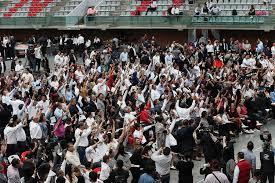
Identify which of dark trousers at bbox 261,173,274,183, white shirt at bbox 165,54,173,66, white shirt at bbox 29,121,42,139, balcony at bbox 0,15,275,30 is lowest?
dark trousers at bbox 261,173,274,183

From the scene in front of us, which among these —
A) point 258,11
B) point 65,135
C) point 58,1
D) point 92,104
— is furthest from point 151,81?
point 58,1

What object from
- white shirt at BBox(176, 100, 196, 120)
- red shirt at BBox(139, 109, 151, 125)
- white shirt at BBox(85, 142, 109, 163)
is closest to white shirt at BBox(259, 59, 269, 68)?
white shirt at BBox(176, 100, 196, 120)

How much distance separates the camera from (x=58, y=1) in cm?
4059

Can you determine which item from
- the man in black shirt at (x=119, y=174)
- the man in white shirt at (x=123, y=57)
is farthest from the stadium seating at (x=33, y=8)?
the man in black shirt at (x=119, y=174)

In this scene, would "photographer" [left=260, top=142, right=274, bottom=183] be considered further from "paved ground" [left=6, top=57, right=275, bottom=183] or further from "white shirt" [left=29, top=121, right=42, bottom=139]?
"white shirt" [left=29, top=121, right=42, bottom=139]

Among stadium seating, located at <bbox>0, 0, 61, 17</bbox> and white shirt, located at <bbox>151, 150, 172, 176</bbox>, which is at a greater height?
stadium seating, located at <bbox>0, 0, 61, 17</bbox>

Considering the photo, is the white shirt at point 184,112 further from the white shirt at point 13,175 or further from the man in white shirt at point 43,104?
the white shirt at point 13,175

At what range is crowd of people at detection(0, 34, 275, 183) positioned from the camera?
39.9ft

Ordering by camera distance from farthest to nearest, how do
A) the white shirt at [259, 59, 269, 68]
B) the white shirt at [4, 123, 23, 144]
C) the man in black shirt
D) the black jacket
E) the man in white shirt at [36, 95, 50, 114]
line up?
the white shirt at [259, 59, 269, 68] < the man in white shirt at [36, 95, 50, 114] < the white shirt at [4, 123, 23, 144] < the black jacket < the man in black shirt

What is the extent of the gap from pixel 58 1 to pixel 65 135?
27123 millimetres

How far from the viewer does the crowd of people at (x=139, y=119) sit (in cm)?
1217

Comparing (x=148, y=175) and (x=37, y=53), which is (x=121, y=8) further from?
(x=148, y=175)

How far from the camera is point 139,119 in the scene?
52.5 ft

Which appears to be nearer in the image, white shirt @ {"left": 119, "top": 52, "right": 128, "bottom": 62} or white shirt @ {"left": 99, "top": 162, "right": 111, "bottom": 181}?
white shirt @ {"left": 99, "top": 162, "right": 111, "bottom": 181}
